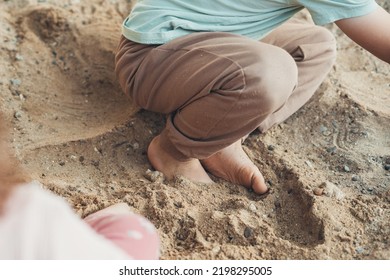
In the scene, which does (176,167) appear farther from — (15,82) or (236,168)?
(15,82)

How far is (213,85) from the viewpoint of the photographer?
5.36 feet

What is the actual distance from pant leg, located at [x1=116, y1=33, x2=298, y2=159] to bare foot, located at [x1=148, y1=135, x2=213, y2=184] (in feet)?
0.15

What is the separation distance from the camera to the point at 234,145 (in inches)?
72.1

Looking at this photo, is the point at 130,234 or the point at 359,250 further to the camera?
the point at 359,250

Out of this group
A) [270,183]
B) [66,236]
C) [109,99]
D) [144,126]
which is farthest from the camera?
[109,99]

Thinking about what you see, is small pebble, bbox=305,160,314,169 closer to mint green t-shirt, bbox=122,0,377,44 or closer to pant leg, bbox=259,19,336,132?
pant leg, bbox=259,19,336,132

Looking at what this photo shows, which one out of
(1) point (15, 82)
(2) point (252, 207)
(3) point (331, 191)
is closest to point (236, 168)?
(2) point (252, 207)

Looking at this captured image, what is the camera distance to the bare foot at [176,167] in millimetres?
1780

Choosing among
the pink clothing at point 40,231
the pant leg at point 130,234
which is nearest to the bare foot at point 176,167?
the pant leg at point 130,234

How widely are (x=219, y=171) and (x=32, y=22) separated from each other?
892 mm

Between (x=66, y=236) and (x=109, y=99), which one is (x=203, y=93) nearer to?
(x=109, y=99)

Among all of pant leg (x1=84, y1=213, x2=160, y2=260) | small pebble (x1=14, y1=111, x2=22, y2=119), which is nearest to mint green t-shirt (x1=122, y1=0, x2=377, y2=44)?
small pebble (x1=14, y1=111, x2=22, y2=119)

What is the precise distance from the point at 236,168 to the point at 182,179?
15 centimetres
